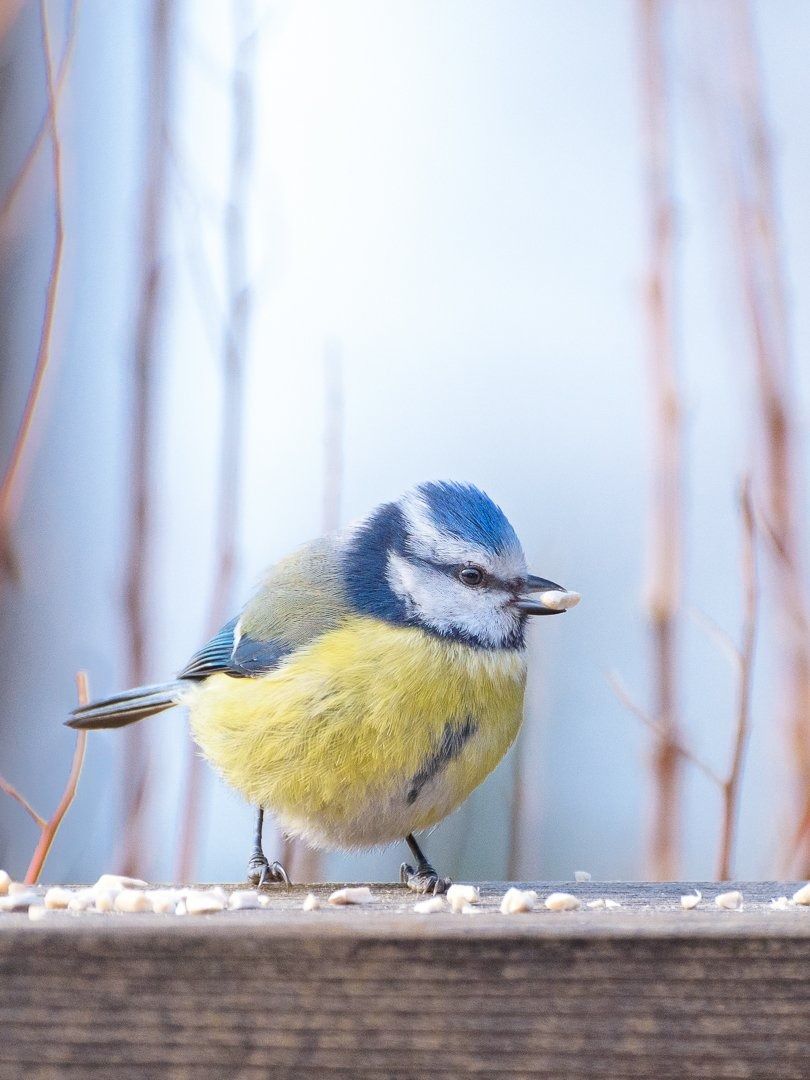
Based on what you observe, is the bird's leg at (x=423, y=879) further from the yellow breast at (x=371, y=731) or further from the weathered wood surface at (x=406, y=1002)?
the weathered wood surface at (x=406, y=1002)

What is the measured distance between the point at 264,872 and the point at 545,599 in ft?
1.91

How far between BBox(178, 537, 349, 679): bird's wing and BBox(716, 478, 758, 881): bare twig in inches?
23.3

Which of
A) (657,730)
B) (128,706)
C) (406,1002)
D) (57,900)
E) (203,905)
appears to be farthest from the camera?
(128,706)

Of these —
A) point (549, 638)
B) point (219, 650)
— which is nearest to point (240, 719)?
point (219, 650)

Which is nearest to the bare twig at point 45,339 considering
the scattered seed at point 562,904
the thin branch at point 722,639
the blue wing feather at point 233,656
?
the blue wing feather at point 233,656

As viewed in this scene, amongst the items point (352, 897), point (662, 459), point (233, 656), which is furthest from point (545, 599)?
point (352, 897)

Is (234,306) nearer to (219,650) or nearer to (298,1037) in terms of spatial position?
(219,650)

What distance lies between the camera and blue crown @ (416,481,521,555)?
1865 mm

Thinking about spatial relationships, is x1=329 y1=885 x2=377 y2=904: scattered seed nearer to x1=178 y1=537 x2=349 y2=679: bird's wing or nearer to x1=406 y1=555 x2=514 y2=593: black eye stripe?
x1=178 y1=537 x2=349 y2=679: bird's wing

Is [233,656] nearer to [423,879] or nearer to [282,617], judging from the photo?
[282,617]

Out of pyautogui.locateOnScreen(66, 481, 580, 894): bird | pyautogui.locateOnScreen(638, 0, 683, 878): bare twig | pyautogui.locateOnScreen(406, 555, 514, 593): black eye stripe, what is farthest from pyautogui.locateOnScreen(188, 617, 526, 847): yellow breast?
pyautogui.locateOnScreen(638, 0, 683, 878): bare twig

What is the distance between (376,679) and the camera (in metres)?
1.68

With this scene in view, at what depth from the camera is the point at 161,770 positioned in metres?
1.93

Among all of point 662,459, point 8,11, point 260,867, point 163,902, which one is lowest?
point 260,867
